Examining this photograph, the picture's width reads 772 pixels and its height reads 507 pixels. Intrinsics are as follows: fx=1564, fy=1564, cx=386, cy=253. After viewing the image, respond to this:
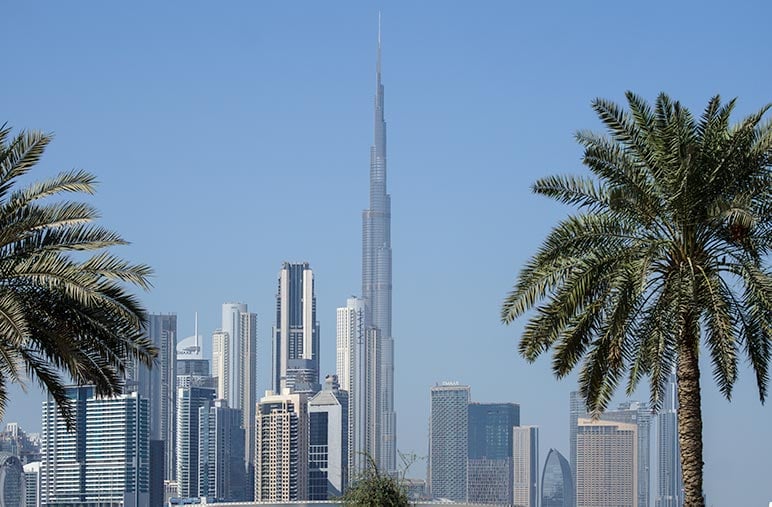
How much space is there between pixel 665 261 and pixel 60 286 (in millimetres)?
9914

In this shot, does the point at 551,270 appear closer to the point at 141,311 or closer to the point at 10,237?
the point at 141,311

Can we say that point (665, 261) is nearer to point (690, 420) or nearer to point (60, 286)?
point (690, 420)

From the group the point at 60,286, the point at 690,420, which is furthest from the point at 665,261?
the point at 60,286

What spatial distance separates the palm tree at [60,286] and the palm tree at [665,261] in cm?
650

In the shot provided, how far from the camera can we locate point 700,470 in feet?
86.0

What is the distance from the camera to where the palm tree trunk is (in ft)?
85.4

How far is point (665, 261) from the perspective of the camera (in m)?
26.2

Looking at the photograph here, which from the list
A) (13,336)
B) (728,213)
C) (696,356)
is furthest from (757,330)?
(13,336)

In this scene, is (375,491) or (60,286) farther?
(375,491)

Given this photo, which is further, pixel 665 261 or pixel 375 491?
pixel 375 491

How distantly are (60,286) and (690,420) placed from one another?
10.5 meters

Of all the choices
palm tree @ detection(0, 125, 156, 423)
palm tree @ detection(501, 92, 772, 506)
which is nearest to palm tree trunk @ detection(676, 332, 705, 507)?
palm tree @ detection(501, 92, 772, 506)

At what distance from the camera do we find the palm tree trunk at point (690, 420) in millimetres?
26016

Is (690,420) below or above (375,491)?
above
